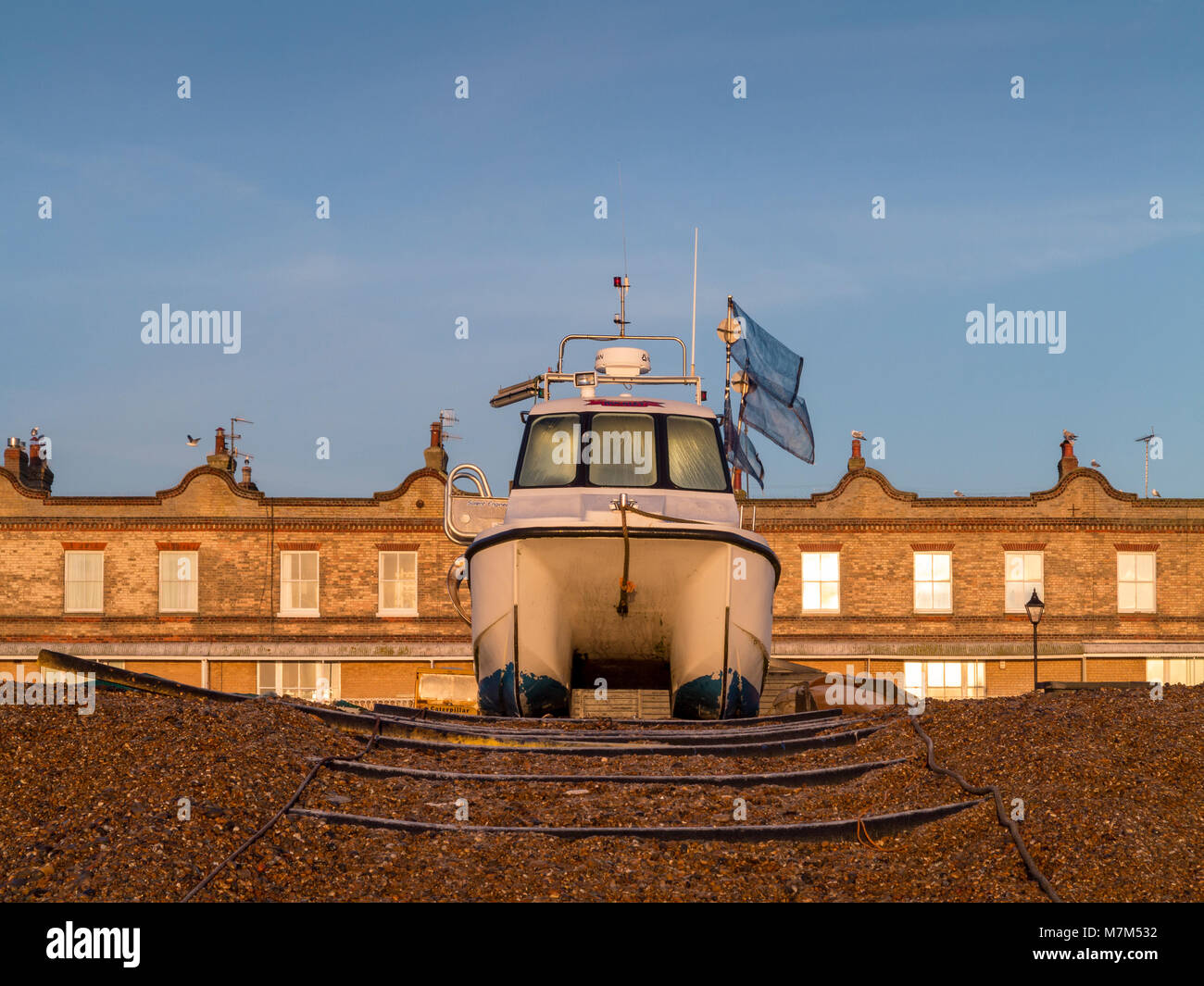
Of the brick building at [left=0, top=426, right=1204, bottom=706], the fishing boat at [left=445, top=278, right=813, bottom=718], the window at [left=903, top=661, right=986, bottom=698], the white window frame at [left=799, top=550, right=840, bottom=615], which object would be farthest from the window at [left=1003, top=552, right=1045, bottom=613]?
the fishing boat at [left=445, top=278, right=813, bottom=718]

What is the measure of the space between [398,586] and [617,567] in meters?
25.1

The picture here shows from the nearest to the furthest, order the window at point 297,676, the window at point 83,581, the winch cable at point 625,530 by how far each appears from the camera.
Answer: the winch cable at point 625,530
the window at point 297,676
the window at point 83,581

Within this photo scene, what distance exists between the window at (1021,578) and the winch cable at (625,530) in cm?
2657

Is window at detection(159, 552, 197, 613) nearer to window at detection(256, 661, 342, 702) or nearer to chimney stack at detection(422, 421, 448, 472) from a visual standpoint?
window at detection(256, 661, 342, 702)

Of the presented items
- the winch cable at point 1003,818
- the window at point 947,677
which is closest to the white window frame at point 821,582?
the window at point 947,677

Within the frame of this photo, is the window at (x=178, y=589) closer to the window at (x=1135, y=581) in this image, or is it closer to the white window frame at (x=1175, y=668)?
the window at (x=1135, y=581)

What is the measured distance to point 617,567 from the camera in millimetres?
11195

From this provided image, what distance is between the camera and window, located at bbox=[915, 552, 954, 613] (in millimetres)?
35594

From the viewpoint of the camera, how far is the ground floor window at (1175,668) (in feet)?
117

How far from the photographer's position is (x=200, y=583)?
116 ft

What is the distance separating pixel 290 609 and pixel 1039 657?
2073cm

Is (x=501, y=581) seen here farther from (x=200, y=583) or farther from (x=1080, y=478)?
(x=1080, y=478)

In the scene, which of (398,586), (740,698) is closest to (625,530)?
(740,698)
